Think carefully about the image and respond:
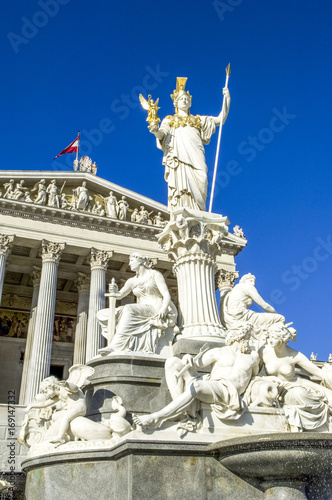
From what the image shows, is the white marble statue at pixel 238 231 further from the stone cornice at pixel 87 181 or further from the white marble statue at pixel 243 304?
the white marble statue at pixel 243 304

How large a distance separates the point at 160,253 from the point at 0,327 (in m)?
12.5

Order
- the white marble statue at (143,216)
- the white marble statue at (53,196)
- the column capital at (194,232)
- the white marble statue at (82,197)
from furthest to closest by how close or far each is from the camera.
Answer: the white marble statue at (143,216), the white marble statue at (82,197), the white marble statue at (53,196), the column capital at (194,232)

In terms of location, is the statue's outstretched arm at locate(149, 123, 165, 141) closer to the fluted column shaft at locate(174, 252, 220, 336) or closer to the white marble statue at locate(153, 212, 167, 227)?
the fluted column shaft at locate(174, 252, 220, 336)

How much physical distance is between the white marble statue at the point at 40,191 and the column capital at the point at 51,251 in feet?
9.35

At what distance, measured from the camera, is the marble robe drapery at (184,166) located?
1004 centimetres

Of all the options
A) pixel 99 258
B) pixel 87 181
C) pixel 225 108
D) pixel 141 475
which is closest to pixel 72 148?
pixel 87 181

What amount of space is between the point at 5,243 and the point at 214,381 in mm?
25049

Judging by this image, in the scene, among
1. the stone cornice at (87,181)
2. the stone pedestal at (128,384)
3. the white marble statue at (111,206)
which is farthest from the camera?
the white marble statue at (111,206)

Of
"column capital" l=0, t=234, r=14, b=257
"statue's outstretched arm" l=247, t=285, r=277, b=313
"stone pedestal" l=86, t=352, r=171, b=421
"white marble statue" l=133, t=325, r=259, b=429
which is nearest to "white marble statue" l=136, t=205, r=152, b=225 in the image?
"column capital" l=0, t=234, r=14, b=257

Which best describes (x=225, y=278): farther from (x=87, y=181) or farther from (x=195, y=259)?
(x=195, y=259)

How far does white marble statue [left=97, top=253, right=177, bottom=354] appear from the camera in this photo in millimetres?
7609

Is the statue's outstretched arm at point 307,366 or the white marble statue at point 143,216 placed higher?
the white marble statue at point 143,216

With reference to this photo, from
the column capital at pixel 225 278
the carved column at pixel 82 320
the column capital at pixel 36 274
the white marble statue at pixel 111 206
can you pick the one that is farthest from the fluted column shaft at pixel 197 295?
the column capital at pixel 36 274

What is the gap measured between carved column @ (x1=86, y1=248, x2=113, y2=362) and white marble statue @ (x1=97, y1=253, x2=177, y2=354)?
1822cm
